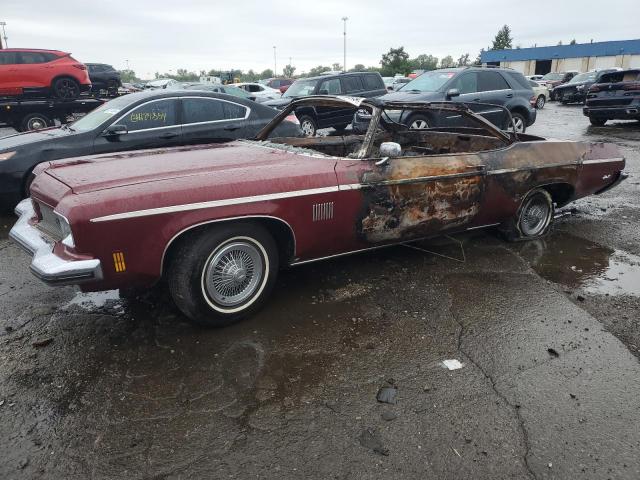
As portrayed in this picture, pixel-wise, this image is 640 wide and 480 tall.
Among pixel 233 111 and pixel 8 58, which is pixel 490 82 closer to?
pixel 233 111

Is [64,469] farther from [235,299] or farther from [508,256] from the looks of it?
[508,256]

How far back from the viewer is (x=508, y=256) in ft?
15.2

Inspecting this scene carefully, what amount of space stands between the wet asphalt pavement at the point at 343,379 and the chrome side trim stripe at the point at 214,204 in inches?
34.8

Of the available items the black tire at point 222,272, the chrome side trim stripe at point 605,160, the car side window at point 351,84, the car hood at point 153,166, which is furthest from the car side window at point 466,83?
the black tire at point 222,272

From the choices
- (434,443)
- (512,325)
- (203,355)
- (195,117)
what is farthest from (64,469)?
(195,117)

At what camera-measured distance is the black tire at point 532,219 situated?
15.9 ft

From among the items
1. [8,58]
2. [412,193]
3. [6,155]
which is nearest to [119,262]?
[412,193]

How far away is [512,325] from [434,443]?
1428 millimetres

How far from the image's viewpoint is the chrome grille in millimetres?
3197

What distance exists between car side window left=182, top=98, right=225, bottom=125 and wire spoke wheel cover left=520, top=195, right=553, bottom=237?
4.11m

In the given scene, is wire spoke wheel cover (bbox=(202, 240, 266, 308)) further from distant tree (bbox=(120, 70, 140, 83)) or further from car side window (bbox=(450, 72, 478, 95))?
distant tree (bbox=(120, 70, 140, 83))

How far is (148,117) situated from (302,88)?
785cm

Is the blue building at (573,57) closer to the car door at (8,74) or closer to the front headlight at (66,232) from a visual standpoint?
the car door at (8,74)

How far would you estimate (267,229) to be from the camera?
136 inches
